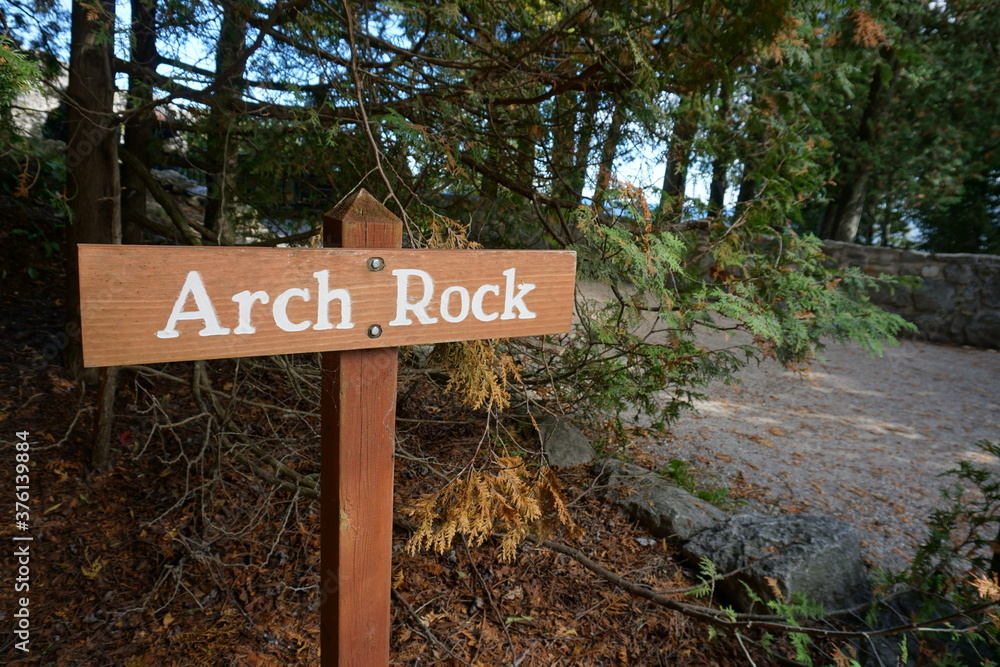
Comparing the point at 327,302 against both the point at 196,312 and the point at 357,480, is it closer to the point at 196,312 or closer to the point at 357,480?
the point at 196,312

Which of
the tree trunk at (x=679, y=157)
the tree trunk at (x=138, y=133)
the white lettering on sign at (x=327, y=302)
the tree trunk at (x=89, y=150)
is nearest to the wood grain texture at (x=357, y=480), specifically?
the white lettering on sign at (x=327, y=302)

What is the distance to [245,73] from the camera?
3.40 metres

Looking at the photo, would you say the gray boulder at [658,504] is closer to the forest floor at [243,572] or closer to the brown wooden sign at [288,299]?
the forest floor at [243,572]

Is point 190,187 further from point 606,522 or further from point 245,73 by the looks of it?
point 606,522

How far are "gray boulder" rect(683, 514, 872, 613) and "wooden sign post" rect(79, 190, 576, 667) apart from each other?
1.90 metres

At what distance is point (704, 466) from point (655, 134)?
2.79 m

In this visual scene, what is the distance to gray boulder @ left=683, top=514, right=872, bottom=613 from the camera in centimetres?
289

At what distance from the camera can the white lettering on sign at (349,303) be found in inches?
49.1

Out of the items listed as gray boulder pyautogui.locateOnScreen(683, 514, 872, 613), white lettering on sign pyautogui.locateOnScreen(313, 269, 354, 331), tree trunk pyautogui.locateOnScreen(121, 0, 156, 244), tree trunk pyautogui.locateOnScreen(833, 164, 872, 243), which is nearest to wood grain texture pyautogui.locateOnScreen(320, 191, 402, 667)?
white lettering on sign pyautogui.locateOnScreen(313, 269, 354, 331)

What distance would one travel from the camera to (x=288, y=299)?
1.33 metres

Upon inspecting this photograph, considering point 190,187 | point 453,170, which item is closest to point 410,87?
point 453,170

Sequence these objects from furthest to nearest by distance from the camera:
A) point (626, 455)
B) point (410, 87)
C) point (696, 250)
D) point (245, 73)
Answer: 1. point (626, 455)
2. point (696, 250)
3. point (245, 73)
4. point (410, 87)

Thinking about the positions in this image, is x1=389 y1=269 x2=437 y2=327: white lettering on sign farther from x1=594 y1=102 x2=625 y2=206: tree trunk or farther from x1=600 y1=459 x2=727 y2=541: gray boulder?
x1=600 y1=459 x2=727 y2=541: gray boulder

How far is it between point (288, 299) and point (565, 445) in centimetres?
312
